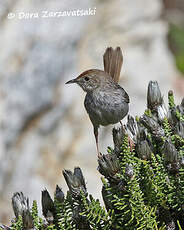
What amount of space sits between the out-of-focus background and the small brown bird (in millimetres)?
2788

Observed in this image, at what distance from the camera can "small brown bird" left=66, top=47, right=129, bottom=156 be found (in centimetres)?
235

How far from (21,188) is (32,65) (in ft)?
4.72

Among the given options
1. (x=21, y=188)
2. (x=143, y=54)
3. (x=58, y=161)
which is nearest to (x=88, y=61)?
(x=143, y=54)

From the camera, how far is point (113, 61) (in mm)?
2717

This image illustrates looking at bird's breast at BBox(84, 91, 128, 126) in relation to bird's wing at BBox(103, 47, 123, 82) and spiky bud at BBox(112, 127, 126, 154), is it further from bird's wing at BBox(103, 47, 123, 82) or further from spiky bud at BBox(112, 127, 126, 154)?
spiky bud at BBox(112, 127, 126, 154)

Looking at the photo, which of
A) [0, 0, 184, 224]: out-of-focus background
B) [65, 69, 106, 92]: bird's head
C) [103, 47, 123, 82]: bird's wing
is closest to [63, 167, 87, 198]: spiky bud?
[65, 69, 106, 92]: bird's head

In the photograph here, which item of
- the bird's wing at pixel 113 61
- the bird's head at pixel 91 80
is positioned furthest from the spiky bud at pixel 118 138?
the bird's wing at pixel 113 61

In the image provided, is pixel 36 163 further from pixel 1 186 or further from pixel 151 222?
pixel 151 222

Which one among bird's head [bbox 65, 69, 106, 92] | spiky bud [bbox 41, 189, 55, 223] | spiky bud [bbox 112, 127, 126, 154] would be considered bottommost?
spiky bud [bbox 41, 189, 55, 223]

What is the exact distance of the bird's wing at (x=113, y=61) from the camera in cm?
269

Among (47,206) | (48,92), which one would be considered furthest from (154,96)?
(48,92)

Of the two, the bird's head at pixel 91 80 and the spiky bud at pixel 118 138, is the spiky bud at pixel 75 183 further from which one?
the bird's head at pixel 91 80

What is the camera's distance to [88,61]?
617 centimetres

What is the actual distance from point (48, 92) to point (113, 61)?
3.01m
